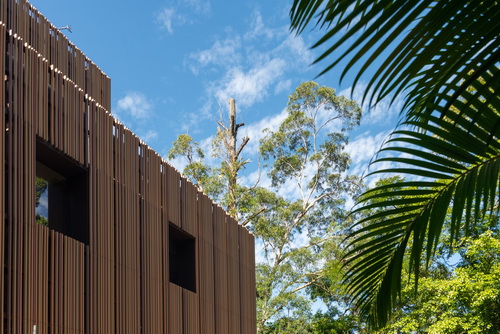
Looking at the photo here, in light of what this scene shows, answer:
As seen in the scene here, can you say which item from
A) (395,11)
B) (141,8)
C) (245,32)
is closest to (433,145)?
(395,11)

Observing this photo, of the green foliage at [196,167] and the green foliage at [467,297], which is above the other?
the green foliage at [196,167]

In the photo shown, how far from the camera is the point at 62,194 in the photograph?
33.4 ft

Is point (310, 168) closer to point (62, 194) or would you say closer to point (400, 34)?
point (62, 194)

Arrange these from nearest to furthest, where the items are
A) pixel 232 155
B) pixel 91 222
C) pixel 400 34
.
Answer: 1. pixel 400 34
2. pixel 91 222
3. pixel 232 155

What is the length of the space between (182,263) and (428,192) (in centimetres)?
1125

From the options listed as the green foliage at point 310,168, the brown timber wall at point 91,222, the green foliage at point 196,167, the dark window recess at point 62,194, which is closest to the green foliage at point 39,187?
the dark window recess at point 62,194

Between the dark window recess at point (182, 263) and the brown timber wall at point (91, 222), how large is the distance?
0.33ft

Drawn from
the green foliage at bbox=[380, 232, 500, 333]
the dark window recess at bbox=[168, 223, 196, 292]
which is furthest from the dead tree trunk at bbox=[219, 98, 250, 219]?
the dark window recess at bbox=[168, 223, 196, 292]

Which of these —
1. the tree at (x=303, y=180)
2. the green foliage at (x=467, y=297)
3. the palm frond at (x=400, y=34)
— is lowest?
the palm frond at (x=400, y=34)

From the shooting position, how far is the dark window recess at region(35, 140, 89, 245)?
9750mm

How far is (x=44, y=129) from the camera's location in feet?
30.7

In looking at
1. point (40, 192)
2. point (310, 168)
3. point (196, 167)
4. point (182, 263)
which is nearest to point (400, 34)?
point (40, 192)

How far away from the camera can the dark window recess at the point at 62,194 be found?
9.75 m

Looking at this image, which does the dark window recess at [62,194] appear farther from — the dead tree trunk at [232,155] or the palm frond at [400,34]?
the dead tree trunk at [232,155]
